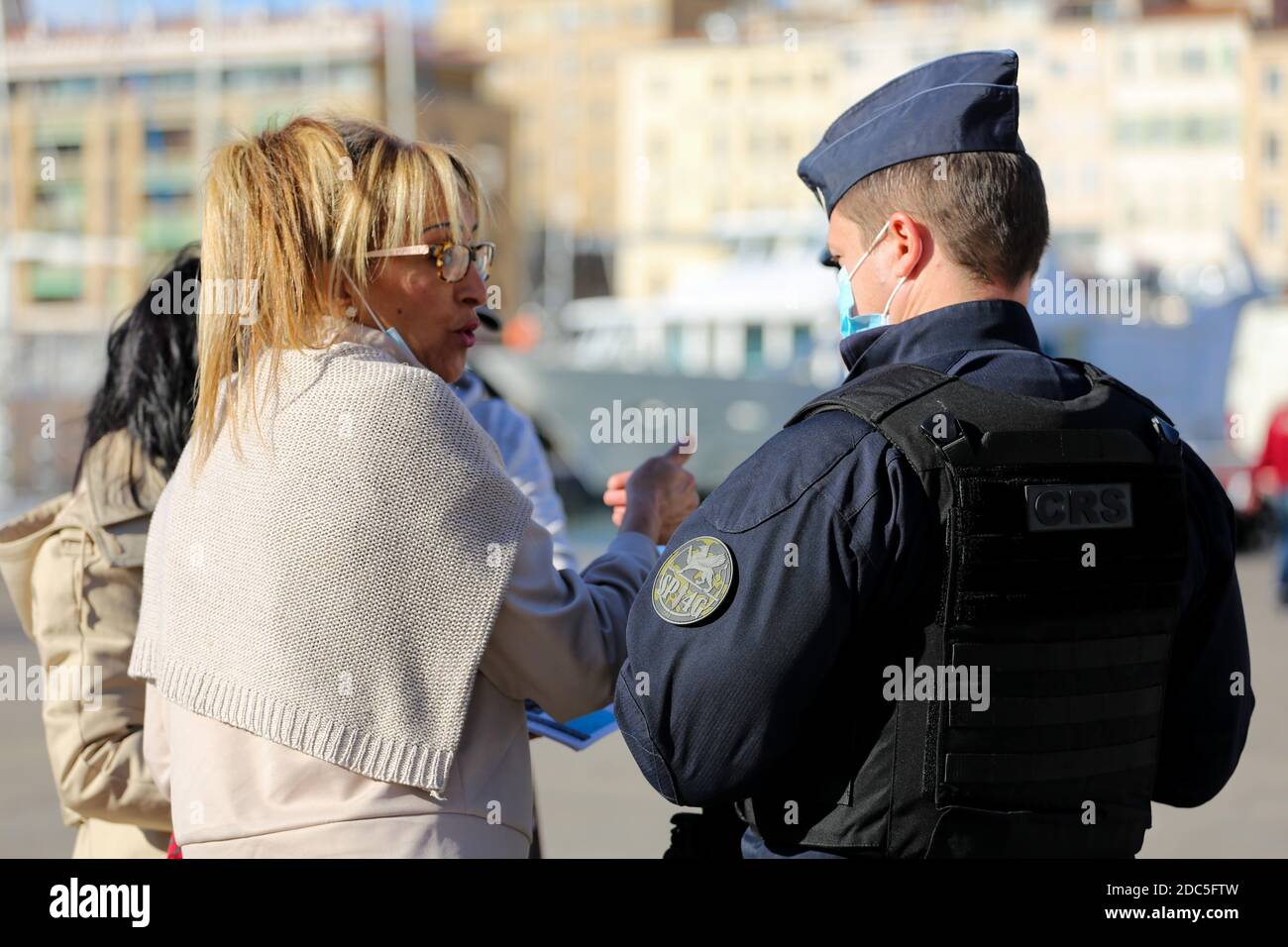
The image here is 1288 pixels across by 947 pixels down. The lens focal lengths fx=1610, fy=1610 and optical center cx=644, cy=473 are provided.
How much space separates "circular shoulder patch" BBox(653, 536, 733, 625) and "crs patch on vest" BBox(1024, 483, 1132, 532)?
43 centimetres

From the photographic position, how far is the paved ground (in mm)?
6523

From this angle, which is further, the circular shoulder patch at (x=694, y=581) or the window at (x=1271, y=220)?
the window at (x=1271, y=220)

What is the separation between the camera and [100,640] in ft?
10.5

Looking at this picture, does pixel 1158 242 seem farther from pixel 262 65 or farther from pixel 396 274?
pixel 396 274

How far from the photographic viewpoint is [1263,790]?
749 centimetres

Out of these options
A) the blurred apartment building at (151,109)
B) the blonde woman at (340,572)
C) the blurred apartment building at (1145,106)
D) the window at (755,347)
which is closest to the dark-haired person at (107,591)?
the blonde woman at (340,572)

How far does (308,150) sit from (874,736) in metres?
1.32

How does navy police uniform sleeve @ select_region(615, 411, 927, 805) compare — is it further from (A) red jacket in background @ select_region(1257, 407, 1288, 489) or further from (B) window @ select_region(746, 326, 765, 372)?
(B) window @ select_region(746, 326, 765, 372)

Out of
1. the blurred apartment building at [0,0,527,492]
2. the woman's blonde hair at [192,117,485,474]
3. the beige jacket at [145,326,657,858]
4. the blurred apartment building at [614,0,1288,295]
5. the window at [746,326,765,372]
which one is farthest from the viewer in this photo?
→ the blurred apartment building at [0,0,527,492]

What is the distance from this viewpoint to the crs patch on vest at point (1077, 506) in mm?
2209

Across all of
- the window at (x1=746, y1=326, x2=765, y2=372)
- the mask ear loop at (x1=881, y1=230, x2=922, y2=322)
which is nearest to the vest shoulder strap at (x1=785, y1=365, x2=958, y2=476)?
the mask ear loop at (x1=881, y1=230, x2=922, y2=322)

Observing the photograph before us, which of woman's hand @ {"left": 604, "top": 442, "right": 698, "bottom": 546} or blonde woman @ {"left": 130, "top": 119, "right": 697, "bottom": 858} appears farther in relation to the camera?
woman's hand @ {"left": 604, "top": 442, "right": 698, "bottom": 546}

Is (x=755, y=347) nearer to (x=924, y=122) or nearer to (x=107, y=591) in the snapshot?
(x=107, y=591)

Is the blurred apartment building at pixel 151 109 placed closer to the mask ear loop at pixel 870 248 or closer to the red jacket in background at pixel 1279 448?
the red jacket in background at pixel 1279 448
